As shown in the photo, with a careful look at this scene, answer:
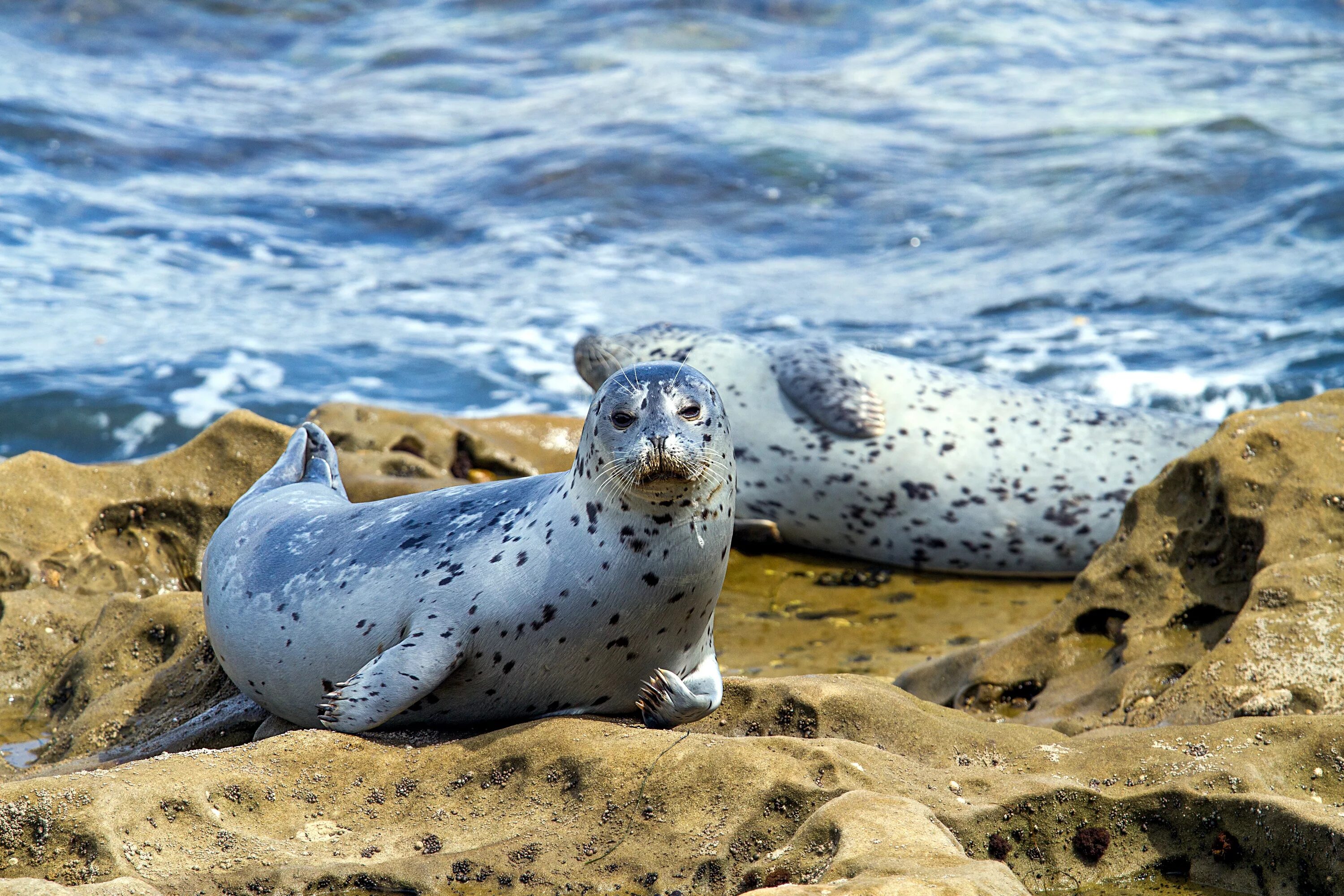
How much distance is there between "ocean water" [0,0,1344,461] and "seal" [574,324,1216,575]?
7.79ft

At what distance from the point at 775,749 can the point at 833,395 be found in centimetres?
386

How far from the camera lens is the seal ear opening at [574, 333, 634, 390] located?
23.1 feet

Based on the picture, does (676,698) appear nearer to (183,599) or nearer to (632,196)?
(183,599)

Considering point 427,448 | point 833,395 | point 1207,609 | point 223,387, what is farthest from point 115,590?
point 223,387

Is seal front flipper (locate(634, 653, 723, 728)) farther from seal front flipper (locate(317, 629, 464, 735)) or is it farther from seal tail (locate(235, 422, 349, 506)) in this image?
seal tail (locate(235, 422, 349, 506))

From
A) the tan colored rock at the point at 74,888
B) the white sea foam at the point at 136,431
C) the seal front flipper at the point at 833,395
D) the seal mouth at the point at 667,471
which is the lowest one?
the white sea foam at the point at 136,431

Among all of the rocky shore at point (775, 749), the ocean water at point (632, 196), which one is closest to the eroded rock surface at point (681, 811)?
the rocky shore at point (775, 749)

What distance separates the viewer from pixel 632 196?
14.9 m

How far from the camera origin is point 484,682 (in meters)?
3.35

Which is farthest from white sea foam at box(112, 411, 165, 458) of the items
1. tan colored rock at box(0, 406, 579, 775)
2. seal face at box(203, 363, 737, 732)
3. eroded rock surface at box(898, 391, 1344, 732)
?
eroded rock surface at box(898, 391, 1344, 732)

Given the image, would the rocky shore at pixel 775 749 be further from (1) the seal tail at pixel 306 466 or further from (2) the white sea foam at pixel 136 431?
(2) the white sea foam at pixel 136 431

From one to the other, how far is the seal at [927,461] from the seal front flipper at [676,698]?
3.30 metres

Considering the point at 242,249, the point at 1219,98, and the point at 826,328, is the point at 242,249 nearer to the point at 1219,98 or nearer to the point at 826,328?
the point at 826,328

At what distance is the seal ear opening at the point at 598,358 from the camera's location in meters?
7.05
